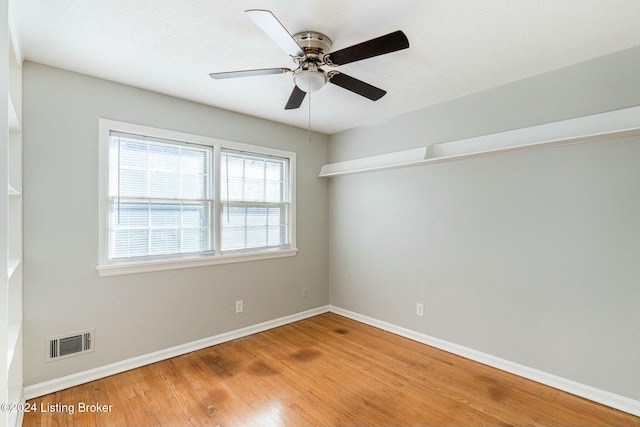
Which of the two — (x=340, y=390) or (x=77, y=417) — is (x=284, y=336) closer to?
(x=340, y=390)

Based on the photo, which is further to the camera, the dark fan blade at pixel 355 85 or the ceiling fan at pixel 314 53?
the dark fan blade at pixel 355 85

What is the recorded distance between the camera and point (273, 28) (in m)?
1.59

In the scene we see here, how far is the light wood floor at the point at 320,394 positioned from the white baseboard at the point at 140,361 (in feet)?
0.20

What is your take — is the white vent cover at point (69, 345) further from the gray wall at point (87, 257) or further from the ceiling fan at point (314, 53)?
the ceiling fan at point (314, 53)

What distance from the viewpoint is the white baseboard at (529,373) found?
221 cm

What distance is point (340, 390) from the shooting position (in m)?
2.45

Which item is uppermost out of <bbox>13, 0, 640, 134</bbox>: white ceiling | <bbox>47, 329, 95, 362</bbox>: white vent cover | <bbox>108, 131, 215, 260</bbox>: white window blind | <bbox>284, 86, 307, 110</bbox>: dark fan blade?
<bbox>13, 0, 640, 134</bbox>: white ceiling

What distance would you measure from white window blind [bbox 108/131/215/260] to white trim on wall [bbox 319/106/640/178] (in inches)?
76.0

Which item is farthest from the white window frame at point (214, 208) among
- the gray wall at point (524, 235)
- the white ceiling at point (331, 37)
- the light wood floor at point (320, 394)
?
the gray wall at point (524, 235)

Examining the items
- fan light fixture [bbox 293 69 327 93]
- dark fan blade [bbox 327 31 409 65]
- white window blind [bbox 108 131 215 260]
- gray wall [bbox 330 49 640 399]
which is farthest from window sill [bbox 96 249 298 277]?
dark fan blade [bbox 327 31 409 65]

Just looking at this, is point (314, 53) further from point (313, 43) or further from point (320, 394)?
point (320, 394)

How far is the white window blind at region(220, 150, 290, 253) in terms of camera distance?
11.4 feet

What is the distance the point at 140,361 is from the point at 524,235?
11.7ft

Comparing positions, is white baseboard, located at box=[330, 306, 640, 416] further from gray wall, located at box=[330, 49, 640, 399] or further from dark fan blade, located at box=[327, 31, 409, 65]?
dark fan blade, located at box=[327, 31, 409, 65]
